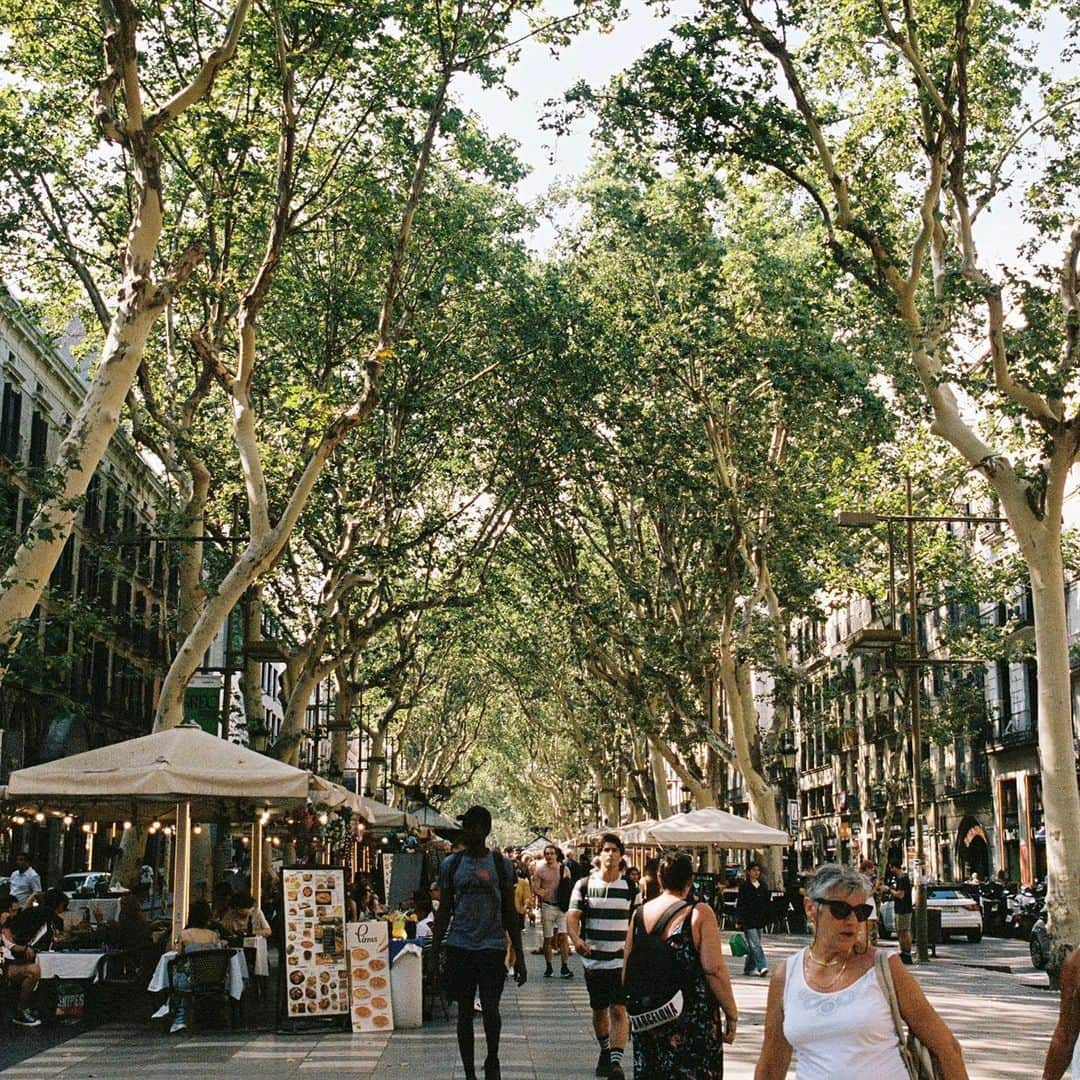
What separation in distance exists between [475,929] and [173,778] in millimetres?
4965

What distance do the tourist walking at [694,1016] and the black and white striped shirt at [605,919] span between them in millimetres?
3022

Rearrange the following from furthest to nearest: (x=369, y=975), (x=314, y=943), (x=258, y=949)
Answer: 1. (x=258, y=949)
2. (x=369, y=975)
3. (x=314, y=943)

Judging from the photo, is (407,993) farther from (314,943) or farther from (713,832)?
(713,832)

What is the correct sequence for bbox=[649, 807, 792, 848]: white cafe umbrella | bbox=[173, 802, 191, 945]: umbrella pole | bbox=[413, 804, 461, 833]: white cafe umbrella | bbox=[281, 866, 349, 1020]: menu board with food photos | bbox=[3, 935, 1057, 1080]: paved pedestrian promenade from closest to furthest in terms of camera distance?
bbox=[3, 935, 1057, 1080]: paved pedestrian promenade
bbox=[281, 866, 349, 1020]: menu board with food photos
bbox=[173, 802, 191, 945]: umbrella pole
bbox=[649, 807, 792, 848]: white cafe umbrella
bbox=[413, 804, 461, 833]: white cafe umbrella

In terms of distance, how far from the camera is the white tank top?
14.3ft

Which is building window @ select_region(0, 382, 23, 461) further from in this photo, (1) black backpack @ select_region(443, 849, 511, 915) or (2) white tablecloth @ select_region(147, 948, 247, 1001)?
(1) black backpack @ select_region(443, 849, 511, 915)

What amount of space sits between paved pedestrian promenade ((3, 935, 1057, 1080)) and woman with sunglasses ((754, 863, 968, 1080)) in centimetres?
638

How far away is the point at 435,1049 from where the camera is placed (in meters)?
12.3

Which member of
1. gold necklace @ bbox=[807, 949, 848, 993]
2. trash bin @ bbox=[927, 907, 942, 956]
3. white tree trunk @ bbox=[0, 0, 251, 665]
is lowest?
trash bin @ bbox=[927, 907, 942, 956]

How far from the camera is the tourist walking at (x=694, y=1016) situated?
696 cm

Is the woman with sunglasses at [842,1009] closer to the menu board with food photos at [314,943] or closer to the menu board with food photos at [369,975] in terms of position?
the menu board with food photos at [369,975]

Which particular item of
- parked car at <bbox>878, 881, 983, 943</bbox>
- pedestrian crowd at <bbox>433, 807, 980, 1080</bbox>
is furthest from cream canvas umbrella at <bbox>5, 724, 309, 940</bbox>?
parked car at <bbox>878, 881, 983, 943</bbox>

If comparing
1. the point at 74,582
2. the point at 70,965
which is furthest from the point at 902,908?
the point at 74,582

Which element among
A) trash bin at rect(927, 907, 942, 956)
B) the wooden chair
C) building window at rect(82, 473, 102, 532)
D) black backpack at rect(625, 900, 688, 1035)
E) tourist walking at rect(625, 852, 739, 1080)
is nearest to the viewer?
tourist walking at rect(625, 852, 739, 1080)
